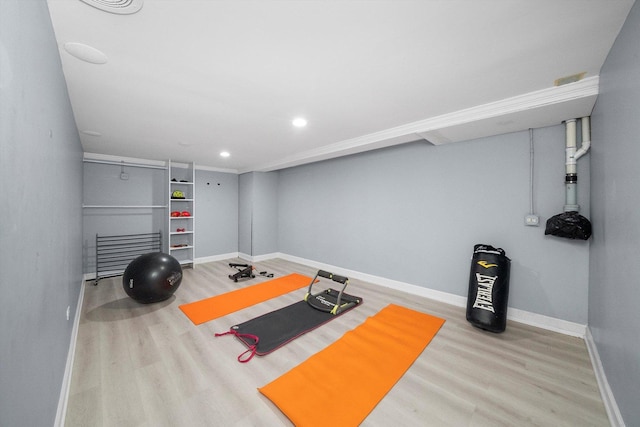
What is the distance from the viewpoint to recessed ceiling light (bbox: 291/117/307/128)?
2.81 metres

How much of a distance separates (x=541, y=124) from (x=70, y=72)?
4.59 m

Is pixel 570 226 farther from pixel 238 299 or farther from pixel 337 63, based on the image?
pixel 238 299

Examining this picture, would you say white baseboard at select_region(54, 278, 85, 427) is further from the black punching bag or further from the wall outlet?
the wall outlet

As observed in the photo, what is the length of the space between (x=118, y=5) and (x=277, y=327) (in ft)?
9.44

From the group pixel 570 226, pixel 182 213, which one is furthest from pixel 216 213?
pixel 570 226

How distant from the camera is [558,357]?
85.0 inches

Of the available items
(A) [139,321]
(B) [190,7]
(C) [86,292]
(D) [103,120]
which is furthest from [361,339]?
(C) [86,292]

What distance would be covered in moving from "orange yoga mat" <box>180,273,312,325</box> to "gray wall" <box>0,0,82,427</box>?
1.52 metres

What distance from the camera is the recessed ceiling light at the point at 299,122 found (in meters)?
2.81

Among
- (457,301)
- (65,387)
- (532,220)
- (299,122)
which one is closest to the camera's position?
(65,387)

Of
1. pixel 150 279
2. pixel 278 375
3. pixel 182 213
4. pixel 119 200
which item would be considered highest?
pixel 119 200

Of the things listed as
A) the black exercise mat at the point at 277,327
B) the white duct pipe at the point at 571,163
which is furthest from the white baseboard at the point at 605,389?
the black exercise mat at the point at 277,327

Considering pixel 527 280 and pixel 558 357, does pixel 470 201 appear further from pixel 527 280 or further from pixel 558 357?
pixel 558 357

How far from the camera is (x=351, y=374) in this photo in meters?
1.92
